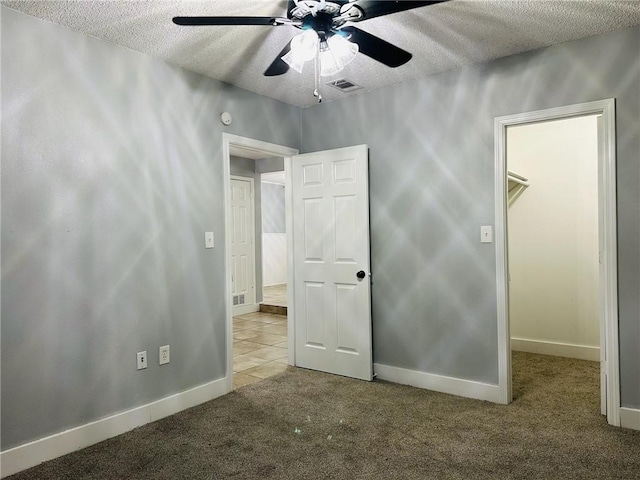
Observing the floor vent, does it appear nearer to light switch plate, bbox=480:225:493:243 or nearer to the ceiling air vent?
the ceiling air vent

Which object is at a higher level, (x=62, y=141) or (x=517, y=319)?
(x=62, y=141)

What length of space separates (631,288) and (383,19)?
2.16 m

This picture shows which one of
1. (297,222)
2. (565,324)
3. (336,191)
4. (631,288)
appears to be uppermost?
(336,191)

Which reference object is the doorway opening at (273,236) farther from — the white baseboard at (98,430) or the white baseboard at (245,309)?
the white baseboard at (98,430)

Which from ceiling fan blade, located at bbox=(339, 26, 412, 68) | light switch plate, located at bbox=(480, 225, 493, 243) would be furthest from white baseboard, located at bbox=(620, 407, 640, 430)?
ceiling fan blade, located at bbox=(339, 26, 412, 68)

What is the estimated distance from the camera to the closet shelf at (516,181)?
12.8 ft

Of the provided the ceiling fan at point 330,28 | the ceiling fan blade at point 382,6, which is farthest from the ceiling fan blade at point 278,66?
the ceiling fan blade at point 382,6

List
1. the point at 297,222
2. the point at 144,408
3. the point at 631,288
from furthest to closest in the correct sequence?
the point at 297,222 < the point at 144,408 < the point at 631,288

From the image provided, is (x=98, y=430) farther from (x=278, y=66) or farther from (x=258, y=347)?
(x=278, y=66)

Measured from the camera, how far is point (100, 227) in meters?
Answer: 2.57

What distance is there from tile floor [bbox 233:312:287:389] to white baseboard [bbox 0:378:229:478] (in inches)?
15.9

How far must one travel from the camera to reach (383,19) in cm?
238

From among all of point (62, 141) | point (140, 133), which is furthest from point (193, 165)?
point (62, 141)

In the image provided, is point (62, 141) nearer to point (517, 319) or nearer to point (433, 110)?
point (433, 110)
